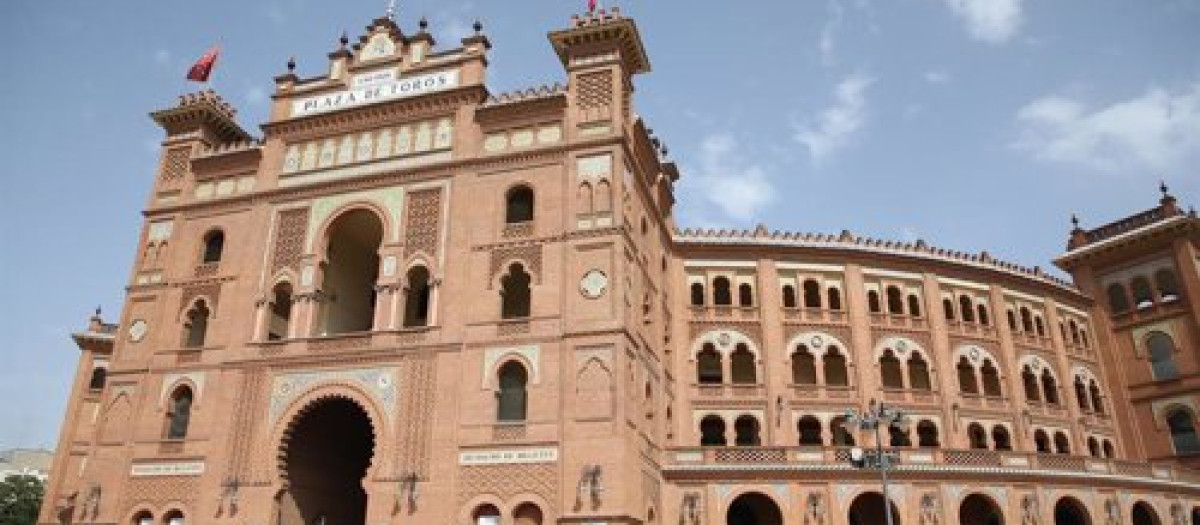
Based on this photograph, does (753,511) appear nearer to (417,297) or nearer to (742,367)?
(742,367)

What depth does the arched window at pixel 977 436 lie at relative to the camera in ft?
105

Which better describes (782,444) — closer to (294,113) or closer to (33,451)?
(294,113)

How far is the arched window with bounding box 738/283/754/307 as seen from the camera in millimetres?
32394

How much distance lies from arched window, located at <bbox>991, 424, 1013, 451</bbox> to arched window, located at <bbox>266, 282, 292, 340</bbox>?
984 inches

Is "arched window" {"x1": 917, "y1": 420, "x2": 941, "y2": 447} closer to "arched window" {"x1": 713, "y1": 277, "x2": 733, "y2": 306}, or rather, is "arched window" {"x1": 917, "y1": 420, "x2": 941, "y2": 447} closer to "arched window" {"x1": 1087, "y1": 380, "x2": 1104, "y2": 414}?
"arched window" {"x1": 713, "y1": 277, "x2": 733, "y2": 306}

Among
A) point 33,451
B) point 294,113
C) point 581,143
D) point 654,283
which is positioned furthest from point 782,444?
point 33,451

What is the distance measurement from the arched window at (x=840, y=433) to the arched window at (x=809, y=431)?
22.8 inches

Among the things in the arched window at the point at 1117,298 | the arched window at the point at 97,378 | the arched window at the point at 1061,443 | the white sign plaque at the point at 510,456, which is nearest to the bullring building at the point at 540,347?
the white sign plaque at the point at 510,456

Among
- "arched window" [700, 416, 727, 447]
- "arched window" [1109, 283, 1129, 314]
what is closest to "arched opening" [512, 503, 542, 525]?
"arched window" [700, 416, 727, 447]

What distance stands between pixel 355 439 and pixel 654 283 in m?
10.9

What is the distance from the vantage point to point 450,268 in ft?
81.3

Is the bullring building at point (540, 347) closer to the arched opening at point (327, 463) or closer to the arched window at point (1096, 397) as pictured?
the arched opening at point (327, 463)

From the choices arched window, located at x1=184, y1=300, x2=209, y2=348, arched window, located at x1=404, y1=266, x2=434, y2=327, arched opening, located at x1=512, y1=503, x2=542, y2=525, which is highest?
arched window, located at x1=404, y1=266, x2=434, y2=327

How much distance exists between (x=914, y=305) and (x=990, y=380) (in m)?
4.31
